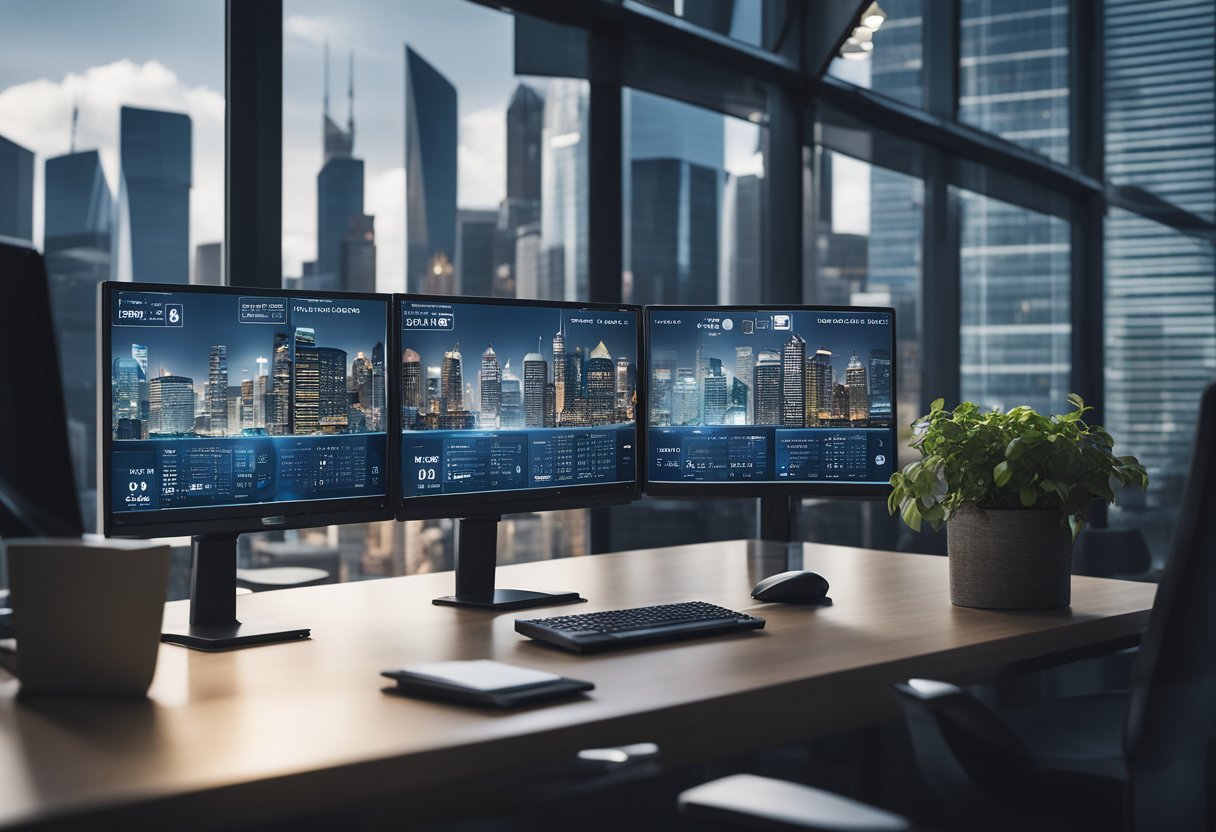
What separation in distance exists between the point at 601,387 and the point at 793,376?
1.42 feet

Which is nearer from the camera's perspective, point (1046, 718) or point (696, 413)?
point (1046, 718)

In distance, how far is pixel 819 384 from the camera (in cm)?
258

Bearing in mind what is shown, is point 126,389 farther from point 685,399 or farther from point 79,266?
point 685,399

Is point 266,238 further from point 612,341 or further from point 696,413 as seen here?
point 696,413

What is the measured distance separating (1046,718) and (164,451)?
1.60 m

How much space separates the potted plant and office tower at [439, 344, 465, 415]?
858 millimetres

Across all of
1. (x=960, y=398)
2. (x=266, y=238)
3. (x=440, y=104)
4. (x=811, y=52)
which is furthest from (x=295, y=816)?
(x=960, y=398)

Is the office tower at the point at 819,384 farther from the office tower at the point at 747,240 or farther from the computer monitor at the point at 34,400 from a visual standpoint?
the computer monitor at the point at 34,400

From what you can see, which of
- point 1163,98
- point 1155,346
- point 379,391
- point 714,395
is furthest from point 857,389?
point 1163,98

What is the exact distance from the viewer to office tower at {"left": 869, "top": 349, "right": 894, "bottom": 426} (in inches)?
102

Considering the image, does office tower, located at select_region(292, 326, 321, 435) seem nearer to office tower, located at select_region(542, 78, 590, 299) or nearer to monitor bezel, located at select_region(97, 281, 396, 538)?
monitor bezel, located at select_region(97, 281, 396, 538)

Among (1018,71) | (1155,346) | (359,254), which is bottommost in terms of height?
(1155,346)

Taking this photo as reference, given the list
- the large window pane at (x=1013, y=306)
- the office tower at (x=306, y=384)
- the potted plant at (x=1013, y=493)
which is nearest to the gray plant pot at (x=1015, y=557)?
the potted plant at (x=1013, y=493)

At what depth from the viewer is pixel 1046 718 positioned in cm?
219
